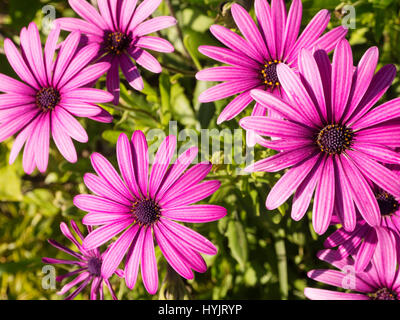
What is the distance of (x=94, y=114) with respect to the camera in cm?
173

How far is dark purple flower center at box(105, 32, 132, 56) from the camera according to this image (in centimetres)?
205

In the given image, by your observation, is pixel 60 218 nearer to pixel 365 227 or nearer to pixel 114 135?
pixel 114 135

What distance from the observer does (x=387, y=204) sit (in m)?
1.88

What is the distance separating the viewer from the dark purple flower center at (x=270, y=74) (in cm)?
186

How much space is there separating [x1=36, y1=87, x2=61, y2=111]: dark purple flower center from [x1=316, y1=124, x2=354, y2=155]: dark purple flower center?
4.56 ft

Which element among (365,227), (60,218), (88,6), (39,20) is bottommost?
(365,227)

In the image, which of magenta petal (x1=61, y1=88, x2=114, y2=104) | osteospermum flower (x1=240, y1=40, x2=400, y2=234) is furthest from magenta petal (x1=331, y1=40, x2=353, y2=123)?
magenta petal (x1=61, y1=88, x2=114, y2=104)

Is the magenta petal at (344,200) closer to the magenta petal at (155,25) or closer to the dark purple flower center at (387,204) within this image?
the dark purple flower center at (387,204)

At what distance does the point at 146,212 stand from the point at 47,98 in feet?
2.75

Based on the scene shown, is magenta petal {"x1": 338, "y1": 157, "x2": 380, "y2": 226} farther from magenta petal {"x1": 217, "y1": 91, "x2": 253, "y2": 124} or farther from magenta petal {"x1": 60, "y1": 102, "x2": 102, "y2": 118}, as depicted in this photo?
magenta petal {"x1": 60, "y1": 102, "x2": 102, "y2": 118}

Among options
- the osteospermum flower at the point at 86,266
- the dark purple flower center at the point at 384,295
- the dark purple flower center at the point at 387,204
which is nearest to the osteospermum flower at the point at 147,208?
the osteospermum flower at the point at 86,266

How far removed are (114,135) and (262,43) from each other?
3.93 feet

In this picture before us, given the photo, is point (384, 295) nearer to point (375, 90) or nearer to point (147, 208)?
point (375, 90)
